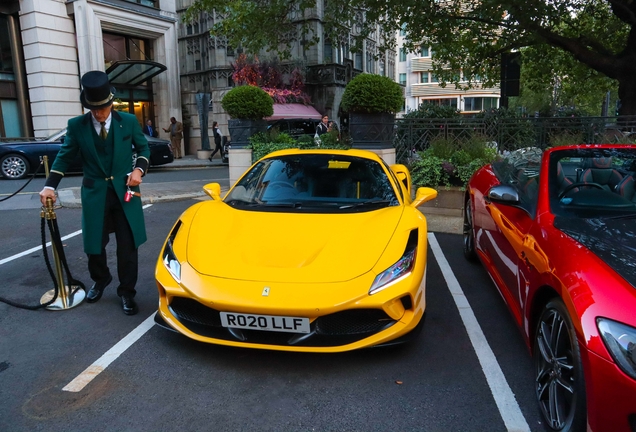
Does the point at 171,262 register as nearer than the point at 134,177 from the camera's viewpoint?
Yes

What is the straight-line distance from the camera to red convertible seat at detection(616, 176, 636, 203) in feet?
11.5

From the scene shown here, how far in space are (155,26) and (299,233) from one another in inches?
893

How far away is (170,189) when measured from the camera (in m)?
10.9

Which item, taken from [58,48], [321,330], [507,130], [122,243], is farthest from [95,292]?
[58,48]

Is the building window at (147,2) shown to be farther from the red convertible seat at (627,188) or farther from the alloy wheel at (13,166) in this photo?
the red convertible seat at (627,188)

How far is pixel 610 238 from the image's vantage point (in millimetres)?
2658

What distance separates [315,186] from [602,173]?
234 cm

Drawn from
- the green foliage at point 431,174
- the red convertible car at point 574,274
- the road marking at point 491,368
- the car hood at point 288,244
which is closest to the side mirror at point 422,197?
the car hood at point 288,244

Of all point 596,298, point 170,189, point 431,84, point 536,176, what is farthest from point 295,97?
point 431,84

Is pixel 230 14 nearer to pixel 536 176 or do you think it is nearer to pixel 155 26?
pixel 536 176

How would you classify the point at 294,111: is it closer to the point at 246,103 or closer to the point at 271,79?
the point at 271,79

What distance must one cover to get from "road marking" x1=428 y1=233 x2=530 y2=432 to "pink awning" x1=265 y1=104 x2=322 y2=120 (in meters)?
19.7

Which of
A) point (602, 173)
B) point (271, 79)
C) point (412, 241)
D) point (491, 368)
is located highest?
point (271, 79)

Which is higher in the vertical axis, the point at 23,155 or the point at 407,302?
the point at 23,155
